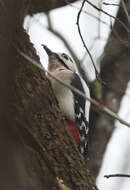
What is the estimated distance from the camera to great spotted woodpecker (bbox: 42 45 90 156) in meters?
3.62

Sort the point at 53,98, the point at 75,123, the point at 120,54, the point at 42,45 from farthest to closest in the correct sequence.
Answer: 1. the point at 120,54
2. the point at 42,45
3. the point at 75,123
4. the point at 53,98

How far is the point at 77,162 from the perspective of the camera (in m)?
2.30

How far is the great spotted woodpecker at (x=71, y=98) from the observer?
143 inches

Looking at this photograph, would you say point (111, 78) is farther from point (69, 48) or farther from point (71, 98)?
point (71, 98)

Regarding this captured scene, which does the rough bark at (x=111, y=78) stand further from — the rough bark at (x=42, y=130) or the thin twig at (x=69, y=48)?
the rough bark at (x=42, y=130)

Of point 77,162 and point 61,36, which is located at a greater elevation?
point 61,36

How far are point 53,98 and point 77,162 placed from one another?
1.08 feet

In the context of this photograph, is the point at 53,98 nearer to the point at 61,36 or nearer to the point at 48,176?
the point at 48,176

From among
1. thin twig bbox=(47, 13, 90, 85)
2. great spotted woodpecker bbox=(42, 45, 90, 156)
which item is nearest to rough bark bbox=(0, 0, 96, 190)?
great spotted woodpecker bbox=(42, 45, 90, 156)

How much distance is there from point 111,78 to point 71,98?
0.69m

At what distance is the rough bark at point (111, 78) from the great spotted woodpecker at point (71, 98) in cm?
31

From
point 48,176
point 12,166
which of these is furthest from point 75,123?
point 12,166

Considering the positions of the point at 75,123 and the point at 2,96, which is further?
the point at 75,123

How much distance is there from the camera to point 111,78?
174 inches
